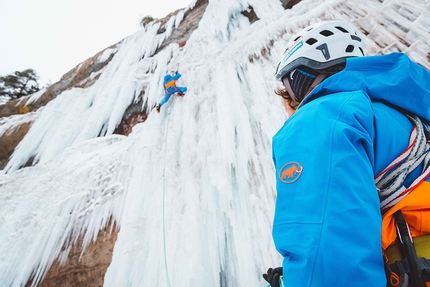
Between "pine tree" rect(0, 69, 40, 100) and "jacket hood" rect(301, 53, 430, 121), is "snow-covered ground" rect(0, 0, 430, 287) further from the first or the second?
"pine tree" rect(0, 69, 40, 100)

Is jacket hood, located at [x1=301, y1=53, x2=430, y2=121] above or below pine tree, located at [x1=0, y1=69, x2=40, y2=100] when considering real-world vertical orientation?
below

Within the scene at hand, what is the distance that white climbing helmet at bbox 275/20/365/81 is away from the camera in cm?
118

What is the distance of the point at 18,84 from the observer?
1241 cm

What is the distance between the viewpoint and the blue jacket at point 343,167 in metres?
0.57

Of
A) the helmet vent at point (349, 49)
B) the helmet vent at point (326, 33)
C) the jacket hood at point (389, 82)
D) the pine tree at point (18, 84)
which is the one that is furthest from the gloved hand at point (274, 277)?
the pine tree at point (18, 84)

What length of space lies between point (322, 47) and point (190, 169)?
2647 mm

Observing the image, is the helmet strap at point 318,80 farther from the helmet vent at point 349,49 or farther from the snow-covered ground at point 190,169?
the snow-covered ground at point 190,169

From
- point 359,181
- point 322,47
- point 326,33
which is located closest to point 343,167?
point 359,181

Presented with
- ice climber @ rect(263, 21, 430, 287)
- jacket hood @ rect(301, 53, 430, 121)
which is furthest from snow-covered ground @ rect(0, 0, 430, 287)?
jacket hood @ rect(301, 53, 430, 121)

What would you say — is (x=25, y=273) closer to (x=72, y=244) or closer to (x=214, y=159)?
(x=72, y=244)

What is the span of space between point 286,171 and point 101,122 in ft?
21.9

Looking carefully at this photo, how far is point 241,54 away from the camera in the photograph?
15.9ft

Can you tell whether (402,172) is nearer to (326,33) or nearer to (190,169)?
(326,33)

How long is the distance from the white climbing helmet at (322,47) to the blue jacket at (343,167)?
12.7 inches
